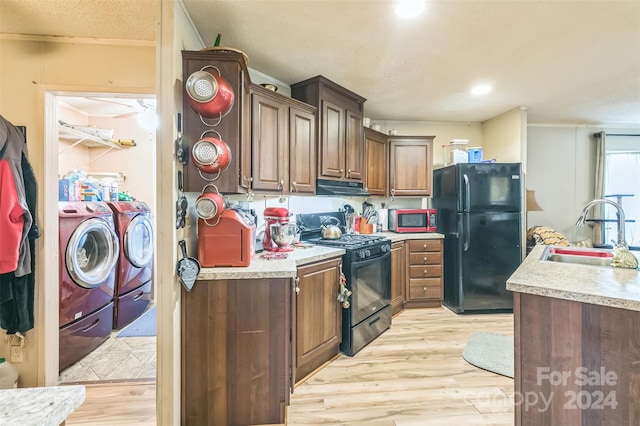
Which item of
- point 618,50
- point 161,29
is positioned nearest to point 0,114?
point 161,29

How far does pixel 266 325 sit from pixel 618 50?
3.33 metres

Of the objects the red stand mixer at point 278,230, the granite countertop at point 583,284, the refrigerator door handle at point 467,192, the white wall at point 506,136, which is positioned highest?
the white wall at point 506,136

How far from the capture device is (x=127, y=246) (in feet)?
9.46

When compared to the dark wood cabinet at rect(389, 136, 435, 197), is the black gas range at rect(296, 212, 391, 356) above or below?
below

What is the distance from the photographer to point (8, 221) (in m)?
1.68

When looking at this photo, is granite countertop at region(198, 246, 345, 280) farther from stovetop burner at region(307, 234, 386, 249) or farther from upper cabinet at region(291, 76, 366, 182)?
upper cabinet at region(291, 76, 366, 182)

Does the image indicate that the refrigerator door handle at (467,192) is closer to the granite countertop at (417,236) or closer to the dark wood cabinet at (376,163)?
the granite countertop at (417,236)

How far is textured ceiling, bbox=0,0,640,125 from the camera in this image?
1.70 metres

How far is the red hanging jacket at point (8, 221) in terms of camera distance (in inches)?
66.1

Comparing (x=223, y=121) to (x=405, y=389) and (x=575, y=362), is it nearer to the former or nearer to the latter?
(x=575, y=362)

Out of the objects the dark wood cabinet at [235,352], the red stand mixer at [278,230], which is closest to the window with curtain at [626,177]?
the red stand mixer at [278,230]

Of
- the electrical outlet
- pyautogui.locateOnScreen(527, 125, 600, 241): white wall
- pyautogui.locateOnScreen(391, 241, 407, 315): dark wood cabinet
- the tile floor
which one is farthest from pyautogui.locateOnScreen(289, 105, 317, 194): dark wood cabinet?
pyautogui.locateOnScreen(527, 125, 600, 241): white wall

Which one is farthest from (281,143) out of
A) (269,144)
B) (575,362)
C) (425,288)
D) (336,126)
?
(425,288)

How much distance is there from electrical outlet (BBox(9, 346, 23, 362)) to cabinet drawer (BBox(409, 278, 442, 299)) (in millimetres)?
3525
